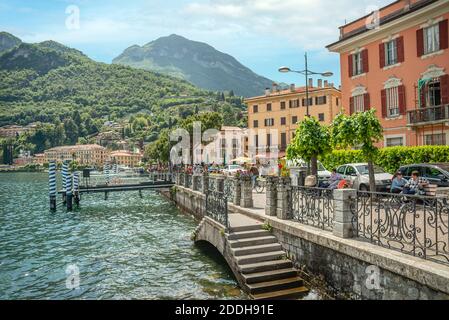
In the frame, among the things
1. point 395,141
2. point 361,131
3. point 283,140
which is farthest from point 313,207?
point 283,140

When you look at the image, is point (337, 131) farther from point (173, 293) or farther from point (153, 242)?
point (153, 242)

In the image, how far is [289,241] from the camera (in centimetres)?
1115

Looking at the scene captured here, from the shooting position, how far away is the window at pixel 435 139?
23438 mm

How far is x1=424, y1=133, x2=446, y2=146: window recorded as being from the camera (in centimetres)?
2344

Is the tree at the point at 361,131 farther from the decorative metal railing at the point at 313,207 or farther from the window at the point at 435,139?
the window at the point at 435,139

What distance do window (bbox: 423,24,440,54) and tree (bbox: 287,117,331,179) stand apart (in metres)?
12.3

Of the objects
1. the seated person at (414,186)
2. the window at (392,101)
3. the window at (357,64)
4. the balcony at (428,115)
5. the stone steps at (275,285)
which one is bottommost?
the stone steps at (275,285)

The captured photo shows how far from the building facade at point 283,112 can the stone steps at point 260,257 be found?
162 ft

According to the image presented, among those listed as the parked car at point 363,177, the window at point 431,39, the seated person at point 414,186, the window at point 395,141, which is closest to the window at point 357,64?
the window at point 431,39

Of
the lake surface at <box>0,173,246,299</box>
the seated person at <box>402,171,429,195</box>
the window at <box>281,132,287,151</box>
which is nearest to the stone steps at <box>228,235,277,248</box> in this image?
the lake surface at <box>0,173,246,299</box>

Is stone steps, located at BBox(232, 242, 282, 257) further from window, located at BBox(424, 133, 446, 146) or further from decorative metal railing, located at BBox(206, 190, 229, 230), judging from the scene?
window, located at BBox(424, 133, 446, 146)

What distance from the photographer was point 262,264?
10.8 m

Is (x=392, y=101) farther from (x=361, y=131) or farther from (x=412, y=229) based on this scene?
(x=412, y=229)
